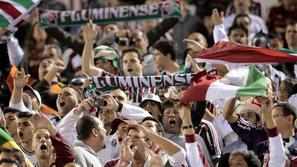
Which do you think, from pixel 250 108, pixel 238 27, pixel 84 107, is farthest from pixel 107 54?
pixel 250 108

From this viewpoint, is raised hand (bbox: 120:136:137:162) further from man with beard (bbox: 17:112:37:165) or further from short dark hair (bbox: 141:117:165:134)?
man with beard (bbox: 17:112:37:165)

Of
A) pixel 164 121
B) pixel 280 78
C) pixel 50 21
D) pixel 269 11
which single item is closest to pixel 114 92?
pixel 164 121

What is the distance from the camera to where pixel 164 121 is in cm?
1475

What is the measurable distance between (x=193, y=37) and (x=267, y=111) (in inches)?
246

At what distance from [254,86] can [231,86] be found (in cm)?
29

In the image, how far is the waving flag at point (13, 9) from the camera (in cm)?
1535

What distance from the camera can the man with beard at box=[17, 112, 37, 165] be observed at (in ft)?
46.1

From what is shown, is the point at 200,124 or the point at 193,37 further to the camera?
the point at 193,37

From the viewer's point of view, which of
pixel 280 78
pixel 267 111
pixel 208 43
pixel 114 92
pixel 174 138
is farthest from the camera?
pixel 208 43

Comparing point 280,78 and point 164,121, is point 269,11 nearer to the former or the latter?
point 280,78

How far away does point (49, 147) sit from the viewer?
43.2 ft

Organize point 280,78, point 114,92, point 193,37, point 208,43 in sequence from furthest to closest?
point 208,43, point 193,37, point 280,78, point 114,92

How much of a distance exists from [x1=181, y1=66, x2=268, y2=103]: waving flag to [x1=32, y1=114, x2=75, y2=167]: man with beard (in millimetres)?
1157

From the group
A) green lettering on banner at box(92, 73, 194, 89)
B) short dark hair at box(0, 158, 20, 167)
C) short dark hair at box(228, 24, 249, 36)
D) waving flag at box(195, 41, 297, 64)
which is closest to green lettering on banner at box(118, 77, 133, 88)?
green lettering on banner at box(92, 73, 194, 89)
